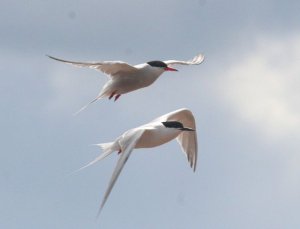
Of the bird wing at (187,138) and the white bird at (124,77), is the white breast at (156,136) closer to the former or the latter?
the white bird at (124,77)

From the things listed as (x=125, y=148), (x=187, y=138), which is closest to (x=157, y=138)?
(x=125, y=148)

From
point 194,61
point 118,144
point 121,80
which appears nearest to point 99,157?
point 118,144

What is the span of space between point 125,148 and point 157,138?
2.38 m

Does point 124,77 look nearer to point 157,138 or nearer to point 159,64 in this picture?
point 159,64

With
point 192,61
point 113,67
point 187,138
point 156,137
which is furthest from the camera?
point 192,61

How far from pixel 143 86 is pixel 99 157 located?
3473mm

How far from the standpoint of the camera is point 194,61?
28047 millimetres

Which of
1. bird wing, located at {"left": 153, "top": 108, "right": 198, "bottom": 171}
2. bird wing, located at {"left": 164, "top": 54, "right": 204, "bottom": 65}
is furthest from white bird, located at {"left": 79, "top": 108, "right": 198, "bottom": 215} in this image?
bird wing, located at {"left": 164, "top": 54, "right": 204, "bottom": 65}

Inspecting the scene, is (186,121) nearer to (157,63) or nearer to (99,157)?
(157,63)

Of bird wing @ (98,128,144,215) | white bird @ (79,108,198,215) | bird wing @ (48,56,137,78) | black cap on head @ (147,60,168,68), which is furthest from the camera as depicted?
black cap on head @ (147,60,168,68)

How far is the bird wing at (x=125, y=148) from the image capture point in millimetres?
17834

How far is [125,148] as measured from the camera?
65.8 ft

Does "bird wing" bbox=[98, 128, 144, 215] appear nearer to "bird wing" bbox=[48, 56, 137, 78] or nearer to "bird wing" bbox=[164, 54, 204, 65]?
"bird wing" bbox=[48, 56, 137, 78]

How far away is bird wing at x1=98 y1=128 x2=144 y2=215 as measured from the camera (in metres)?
17.8
